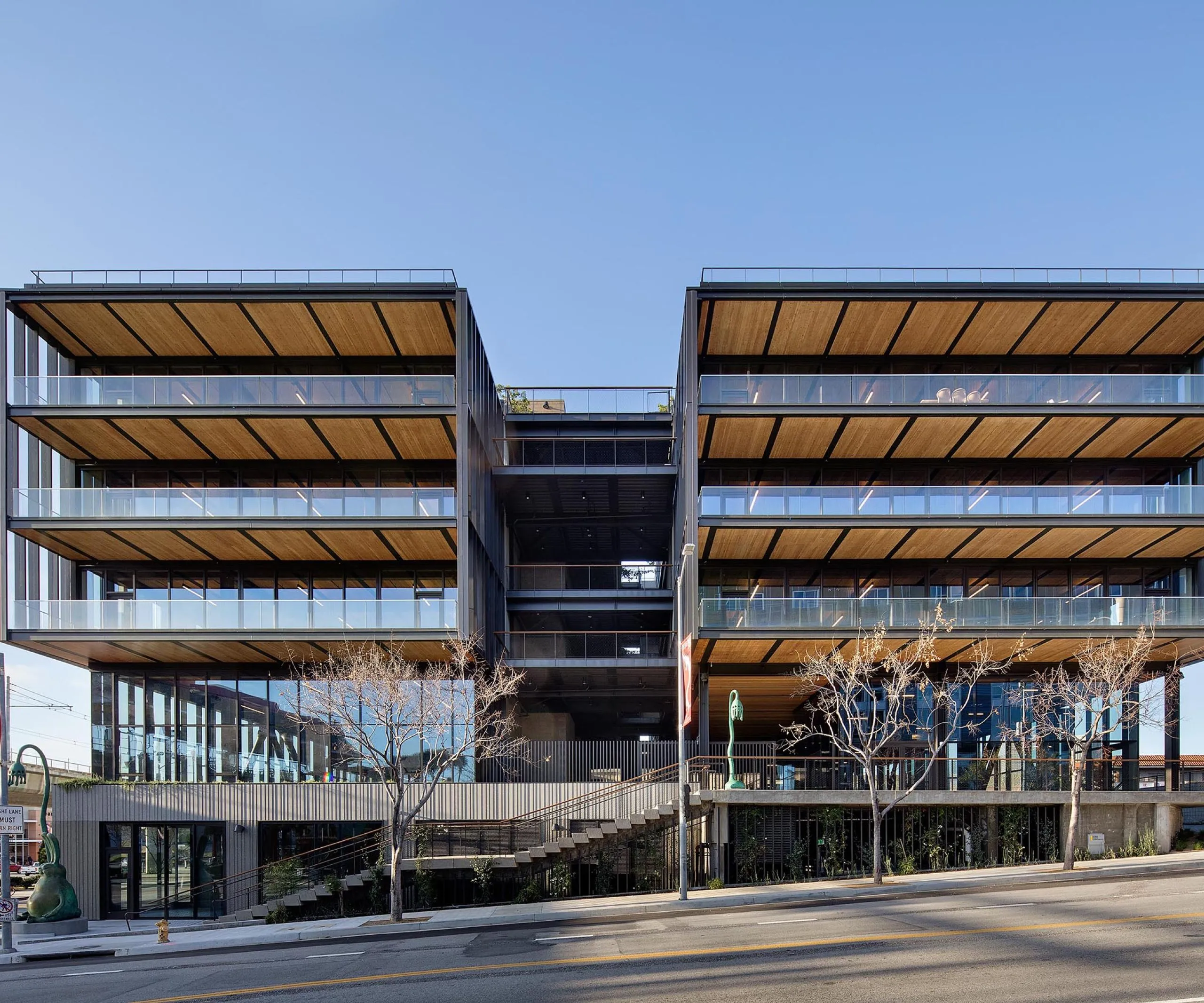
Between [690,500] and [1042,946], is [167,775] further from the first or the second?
[1042,946]

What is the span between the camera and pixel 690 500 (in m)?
31.6

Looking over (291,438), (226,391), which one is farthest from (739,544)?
(226,391)

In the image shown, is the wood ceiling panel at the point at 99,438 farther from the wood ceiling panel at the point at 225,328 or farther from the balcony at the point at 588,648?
the balcony at the point at 588,648

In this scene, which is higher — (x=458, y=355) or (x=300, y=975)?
(x=458, y=355)

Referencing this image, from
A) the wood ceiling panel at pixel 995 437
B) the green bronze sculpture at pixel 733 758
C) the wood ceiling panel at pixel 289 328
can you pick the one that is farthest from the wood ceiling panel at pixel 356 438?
the wood ceiling panel at pixel 995 437

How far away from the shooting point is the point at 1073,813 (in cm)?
2523

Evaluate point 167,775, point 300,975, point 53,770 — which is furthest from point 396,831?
point 53,770

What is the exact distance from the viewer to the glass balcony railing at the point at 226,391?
30.8m

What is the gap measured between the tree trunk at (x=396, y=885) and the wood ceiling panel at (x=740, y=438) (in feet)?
54.2

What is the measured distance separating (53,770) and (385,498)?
51.9 ft

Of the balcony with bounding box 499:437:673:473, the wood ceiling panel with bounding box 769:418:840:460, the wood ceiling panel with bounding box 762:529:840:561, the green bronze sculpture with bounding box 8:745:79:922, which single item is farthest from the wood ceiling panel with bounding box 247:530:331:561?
the wood ceiling panel with bounding box 769:418:840:460

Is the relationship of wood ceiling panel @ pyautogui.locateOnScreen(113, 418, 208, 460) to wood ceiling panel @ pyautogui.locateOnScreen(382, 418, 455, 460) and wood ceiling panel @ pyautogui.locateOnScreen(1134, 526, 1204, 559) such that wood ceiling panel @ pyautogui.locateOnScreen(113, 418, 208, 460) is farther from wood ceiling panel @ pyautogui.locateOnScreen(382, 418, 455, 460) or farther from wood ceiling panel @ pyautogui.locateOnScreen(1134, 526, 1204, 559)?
wood ceiling panel @ pyautogui.locateOnScreen(1134, 526, 1204, 559)

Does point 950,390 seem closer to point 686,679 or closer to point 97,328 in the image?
point 686,679

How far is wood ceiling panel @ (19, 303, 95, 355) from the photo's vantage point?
31.5 m
